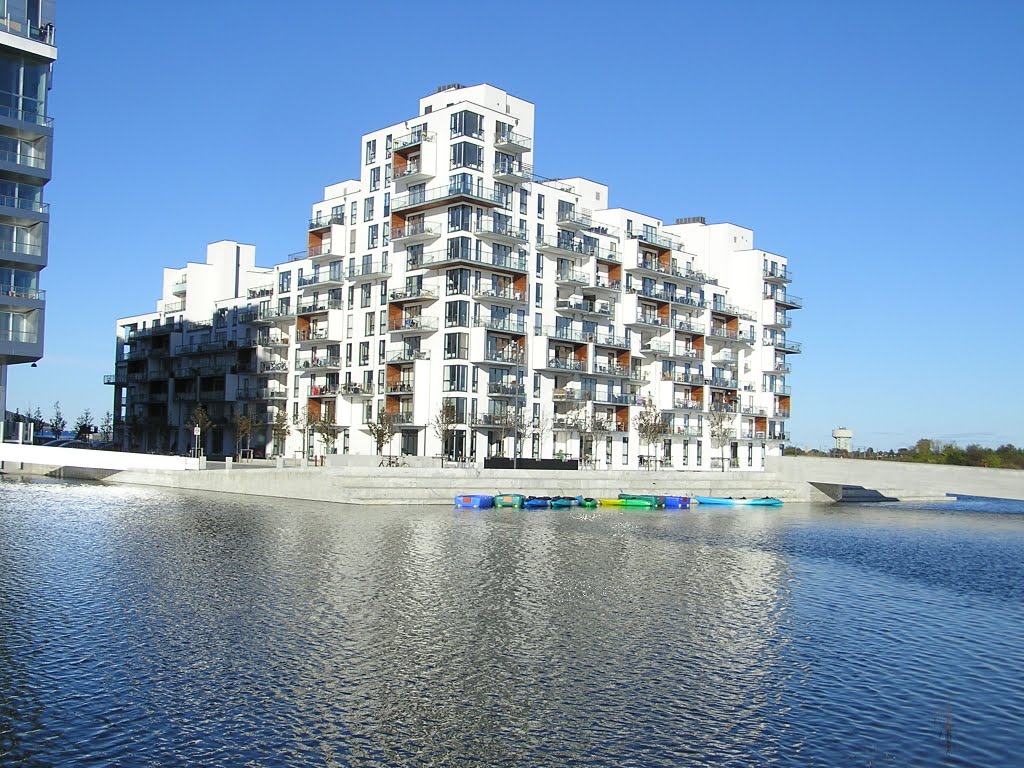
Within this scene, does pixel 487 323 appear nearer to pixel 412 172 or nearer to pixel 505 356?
pixel 505 356

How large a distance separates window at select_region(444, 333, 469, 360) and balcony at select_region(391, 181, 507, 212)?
461 inches

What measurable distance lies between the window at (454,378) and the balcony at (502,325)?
4.10 meters

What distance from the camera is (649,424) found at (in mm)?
95188

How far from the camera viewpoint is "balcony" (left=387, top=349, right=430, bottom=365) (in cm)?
8419

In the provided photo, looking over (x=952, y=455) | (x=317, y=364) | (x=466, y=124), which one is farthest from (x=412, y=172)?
(x=952, y=455)

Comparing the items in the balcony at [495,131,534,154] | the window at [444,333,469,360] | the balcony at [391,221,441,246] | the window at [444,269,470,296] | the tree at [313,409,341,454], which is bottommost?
the tree at [313,409,341,454]

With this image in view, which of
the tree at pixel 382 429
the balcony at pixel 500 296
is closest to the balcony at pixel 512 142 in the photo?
the balcony at pixel 500 296

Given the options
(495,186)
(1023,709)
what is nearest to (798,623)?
(1023,709)

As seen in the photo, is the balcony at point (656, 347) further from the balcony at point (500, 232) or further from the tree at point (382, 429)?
the tree at point (382, 429)

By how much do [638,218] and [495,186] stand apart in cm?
2354

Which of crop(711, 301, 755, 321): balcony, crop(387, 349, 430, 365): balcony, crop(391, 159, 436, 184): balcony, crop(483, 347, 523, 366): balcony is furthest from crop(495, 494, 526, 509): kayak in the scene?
crop(711, 301, 755, 321): balcony

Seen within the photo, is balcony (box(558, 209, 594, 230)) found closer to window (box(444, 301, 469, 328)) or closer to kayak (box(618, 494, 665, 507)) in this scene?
window (box(444, 301, 469, 328))

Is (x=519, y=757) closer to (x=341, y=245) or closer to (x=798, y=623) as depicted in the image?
(x=798, y=623)

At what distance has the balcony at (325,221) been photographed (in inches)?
3755
